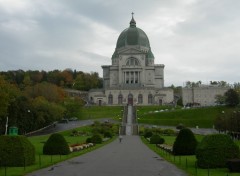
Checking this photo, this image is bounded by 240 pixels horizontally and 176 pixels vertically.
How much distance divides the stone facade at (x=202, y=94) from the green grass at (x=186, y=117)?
139 feet

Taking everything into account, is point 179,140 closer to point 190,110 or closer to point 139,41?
point 190,110

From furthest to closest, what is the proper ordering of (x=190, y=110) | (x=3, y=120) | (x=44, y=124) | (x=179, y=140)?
(x=190, y=110) < (x=44, y=124) < (x=3, y=120) < (x=179, y=140)

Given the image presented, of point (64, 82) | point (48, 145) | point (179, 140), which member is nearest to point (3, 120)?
point (48, 145)

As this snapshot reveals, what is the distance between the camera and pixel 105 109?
383 feet

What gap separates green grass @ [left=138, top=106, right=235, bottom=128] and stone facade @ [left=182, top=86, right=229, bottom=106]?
4240 centimetres

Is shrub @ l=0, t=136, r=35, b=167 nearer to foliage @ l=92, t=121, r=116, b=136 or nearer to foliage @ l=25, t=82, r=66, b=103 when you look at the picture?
foliage @ l=92, t=121, r=116, b=136

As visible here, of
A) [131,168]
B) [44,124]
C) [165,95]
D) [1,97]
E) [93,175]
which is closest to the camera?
[93,175]

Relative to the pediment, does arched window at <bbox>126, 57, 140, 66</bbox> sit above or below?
below

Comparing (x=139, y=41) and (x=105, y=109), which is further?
(x=139, y=41)

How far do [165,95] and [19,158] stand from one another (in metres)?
114

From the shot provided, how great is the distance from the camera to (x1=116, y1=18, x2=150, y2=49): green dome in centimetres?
14375

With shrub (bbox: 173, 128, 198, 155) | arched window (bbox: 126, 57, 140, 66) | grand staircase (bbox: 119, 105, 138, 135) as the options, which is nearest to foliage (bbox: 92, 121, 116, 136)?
grand staircase (bbox: 119, 105, 138, 135)

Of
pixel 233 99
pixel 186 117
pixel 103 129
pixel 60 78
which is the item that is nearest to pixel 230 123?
pixel 103 129

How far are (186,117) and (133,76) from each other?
47.6m
